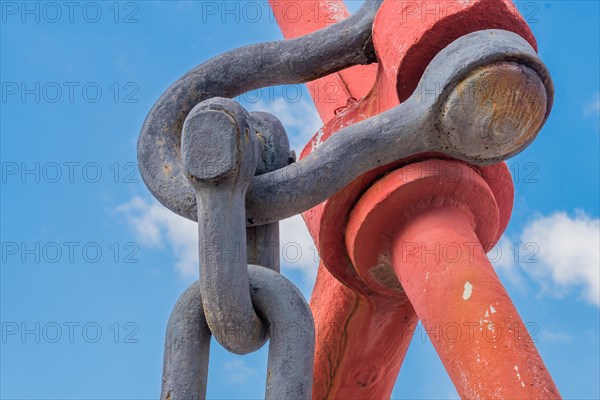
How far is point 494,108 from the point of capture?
228cm

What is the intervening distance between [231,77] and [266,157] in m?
0.30

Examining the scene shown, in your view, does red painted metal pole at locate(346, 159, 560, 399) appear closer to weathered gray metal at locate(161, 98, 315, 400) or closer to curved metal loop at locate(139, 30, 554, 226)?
curved metal loop at locate(139, 30, 554, 226)

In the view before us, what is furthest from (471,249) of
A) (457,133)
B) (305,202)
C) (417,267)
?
(305,202)

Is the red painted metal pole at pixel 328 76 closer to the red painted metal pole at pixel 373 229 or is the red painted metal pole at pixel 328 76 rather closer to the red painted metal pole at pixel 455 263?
the red painted metal pole at pixel 373 229

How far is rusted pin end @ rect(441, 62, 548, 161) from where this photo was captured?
89.0 inches

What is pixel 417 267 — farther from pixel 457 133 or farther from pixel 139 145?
pixel 139 145

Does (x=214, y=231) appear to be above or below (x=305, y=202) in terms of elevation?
below

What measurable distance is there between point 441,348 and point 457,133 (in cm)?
47

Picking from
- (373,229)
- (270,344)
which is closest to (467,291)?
(373,229)

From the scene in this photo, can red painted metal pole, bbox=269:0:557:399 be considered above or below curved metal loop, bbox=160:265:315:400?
above

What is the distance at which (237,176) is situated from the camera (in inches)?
81.6

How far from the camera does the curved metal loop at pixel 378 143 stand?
2201 mm

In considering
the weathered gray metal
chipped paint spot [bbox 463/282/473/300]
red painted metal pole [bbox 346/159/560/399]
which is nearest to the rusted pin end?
red painted metal pole [bbox 346/159/560/399]

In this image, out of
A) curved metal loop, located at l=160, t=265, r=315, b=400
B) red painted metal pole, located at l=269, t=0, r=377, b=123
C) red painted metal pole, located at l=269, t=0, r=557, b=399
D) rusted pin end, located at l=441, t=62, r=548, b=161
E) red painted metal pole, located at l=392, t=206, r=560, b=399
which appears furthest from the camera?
red painted metal pole, located at l=269, t=0, r=377, b=123
